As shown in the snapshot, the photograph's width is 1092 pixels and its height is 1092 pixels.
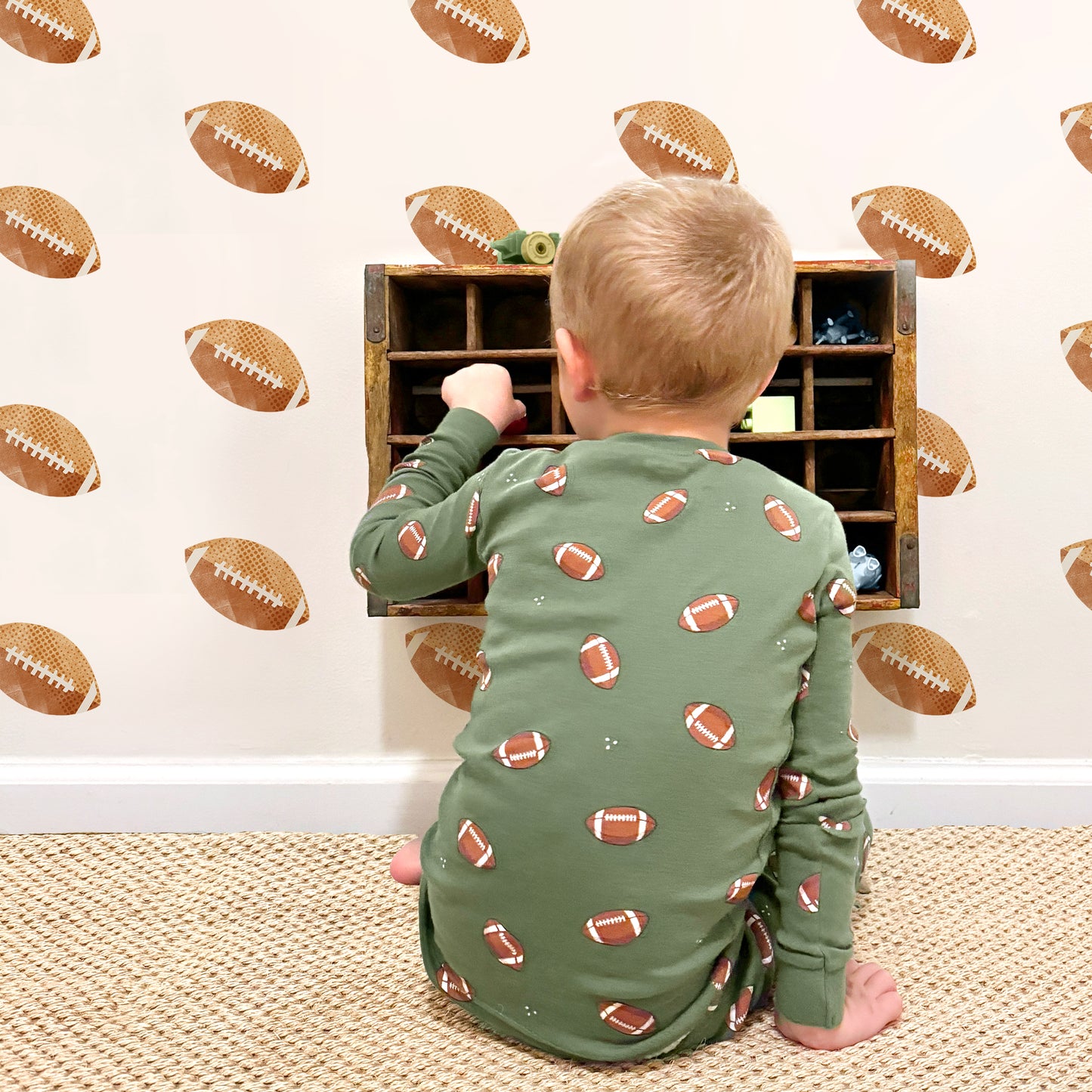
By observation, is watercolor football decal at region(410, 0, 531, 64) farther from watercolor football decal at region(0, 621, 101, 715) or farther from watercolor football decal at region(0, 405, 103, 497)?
watercolor football decal at region(0, 621, 101, 715)

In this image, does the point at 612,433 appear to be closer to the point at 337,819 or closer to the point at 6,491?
the point at 337,819

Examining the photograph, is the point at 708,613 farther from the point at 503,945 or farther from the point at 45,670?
the point at 45,670

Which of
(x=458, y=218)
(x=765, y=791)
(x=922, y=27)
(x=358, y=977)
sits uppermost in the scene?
(x=922, y=27)

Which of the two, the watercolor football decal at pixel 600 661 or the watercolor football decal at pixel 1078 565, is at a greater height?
the watercolor football decal at pixel 600 661

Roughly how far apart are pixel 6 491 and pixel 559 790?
0.80 m

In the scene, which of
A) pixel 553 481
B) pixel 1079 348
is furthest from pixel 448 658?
pixel 1079 348

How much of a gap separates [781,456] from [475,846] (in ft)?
1.86

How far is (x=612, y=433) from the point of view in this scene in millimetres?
679

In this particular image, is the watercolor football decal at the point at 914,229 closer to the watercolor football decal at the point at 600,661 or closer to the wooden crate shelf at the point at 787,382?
the wooden crate shelf at the point at 787,382

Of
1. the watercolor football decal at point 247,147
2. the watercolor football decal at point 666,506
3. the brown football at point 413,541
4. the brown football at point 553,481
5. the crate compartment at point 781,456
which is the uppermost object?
the watercolor football decal at point 247,147

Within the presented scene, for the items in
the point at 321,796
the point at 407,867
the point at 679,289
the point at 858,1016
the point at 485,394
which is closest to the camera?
the point at 679,289

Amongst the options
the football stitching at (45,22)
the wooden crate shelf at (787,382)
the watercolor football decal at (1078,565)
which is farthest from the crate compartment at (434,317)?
the watercolor football decal at (1078,565)

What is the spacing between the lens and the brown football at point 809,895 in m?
0.68

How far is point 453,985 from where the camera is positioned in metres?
0.71
